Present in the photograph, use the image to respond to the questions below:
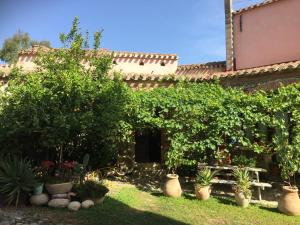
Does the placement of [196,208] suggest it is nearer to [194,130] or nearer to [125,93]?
[194,130]

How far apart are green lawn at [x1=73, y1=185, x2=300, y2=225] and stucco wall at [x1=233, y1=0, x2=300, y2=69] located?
7.51 meters

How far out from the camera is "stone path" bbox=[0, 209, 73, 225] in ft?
22.2

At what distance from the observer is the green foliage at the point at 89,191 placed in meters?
8.16

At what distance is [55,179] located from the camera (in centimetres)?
865

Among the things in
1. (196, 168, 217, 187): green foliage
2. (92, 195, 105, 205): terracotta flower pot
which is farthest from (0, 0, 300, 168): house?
(92, 195, 105, 205): terracotta flower pot

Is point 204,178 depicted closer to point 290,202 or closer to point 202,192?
point 202,192

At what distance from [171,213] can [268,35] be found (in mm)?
9859

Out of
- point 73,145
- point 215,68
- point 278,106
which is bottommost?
point 73,145

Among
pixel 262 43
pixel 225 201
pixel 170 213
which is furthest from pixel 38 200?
pixel 262 43

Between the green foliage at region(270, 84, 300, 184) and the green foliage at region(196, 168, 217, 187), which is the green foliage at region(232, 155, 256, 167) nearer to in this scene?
the green foliage at region(270, 84, 300, 184)

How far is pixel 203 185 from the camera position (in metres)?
9.19

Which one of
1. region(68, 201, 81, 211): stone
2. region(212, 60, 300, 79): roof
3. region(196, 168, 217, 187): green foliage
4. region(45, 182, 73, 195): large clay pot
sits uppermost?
region(212, 60, 300, 79): roof

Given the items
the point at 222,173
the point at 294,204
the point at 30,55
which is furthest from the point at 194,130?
the point at 30,55

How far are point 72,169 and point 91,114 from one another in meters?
1.53
